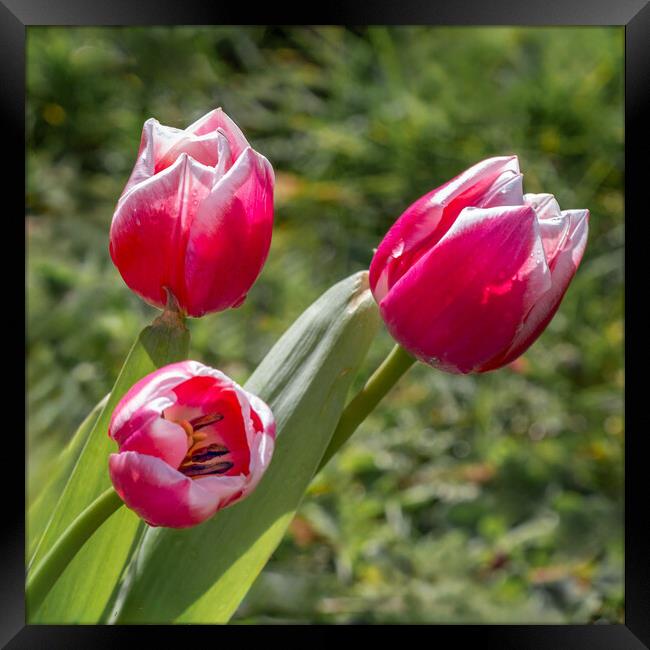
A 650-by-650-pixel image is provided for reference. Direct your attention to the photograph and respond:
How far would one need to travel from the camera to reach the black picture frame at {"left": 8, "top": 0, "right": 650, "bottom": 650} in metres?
0.48

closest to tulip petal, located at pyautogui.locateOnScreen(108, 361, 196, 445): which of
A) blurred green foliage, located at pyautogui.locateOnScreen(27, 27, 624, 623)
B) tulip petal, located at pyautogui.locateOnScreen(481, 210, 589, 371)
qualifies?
tulip petal, located at pyautogui.locateOnScreen(481, 210, 589, 371)

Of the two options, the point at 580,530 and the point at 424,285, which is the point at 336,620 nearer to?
the point at 580,530

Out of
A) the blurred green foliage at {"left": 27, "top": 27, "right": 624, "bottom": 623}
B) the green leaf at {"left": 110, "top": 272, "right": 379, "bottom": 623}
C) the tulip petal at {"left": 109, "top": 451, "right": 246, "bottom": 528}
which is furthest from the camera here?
the blurred green foliage at {"left": 27, "top": 27, "right": 624, "bottom": 623}

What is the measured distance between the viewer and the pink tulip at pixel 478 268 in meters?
0.35

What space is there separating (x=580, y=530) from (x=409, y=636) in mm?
629

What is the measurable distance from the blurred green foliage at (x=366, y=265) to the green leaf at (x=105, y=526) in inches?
17.9

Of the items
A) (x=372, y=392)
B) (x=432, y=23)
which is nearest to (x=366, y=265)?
(x=432, y=23)

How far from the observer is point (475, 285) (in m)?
0.35

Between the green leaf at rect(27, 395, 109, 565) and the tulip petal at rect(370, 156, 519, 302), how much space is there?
17cm

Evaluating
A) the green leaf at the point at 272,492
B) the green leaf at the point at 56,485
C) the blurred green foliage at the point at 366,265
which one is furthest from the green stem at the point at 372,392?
the blurred green foliage at the point at 366,265

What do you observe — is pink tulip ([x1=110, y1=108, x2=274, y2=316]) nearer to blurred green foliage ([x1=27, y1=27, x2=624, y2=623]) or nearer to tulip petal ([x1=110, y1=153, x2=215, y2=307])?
tulip petal ([x1=110, y1=153, x2=215, y2=307])

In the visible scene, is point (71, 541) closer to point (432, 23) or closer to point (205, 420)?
point (205, 420)

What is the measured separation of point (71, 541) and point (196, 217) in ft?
0.43

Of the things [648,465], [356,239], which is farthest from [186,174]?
[356,239]
